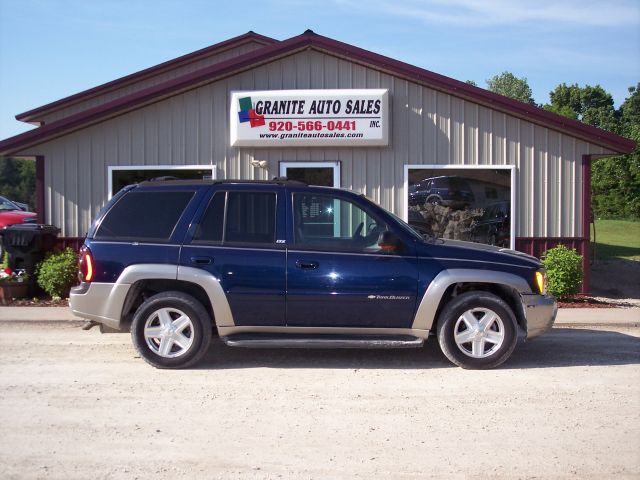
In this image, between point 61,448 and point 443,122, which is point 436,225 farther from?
point 61,448

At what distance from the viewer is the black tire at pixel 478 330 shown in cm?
724

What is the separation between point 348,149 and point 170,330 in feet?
19.7

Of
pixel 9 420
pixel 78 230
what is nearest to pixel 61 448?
pixel 9 420

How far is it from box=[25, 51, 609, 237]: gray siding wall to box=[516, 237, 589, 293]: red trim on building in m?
0.11

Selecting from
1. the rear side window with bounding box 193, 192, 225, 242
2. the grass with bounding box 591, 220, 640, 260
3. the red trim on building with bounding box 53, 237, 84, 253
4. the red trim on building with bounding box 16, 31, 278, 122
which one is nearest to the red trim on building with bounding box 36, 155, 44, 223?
the red trim on building with bounding box 53, 237, 84, 253

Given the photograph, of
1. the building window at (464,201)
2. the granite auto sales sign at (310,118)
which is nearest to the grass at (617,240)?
the building window at (464,201)

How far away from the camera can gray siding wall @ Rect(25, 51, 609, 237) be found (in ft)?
40.4

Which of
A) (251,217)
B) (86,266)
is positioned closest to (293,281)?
(251,217)

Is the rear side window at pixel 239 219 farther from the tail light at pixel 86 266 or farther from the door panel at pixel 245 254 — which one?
the tail light at pixel 86 266

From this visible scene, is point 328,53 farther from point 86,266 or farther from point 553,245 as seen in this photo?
point 86,266

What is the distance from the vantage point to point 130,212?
7.51 m

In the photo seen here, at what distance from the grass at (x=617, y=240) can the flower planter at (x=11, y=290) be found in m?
13.4

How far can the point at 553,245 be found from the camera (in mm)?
12336

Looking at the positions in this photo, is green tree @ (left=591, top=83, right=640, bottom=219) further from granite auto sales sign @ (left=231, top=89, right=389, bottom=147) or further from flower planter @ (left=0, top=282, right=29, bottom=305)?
flower planter @ (left=0, top=282, right=29, bottom=305)
